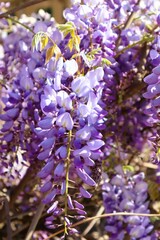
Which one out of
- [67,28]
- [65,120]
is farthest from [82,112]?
[67,28]

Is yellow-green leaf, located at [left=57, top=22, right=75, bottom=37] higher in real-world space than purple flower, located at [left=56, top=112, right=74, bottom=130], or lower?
higher

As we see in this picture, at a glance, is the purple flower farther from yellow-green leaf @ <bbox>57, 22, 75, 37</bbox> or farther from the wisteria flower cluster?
yellow-green leaf @ <bbox>57, 22, 75, 37</bbox>

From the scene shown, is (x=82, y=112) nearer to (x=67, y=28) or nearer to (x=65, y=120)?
(x=65, y=120)

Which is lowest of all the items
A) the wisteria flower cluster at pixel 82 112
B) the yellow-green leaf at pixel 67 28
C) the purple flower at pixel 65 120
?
the wisteria flower cluster at pixel 82 112

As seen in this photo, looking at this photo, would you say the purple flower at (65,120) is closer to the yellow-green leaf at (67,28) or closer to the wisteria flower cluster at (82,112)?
the wisteria flower cluster at (82,112)

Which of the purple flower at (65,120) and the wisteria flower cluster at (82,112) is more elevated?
the purple flower at (65,120)

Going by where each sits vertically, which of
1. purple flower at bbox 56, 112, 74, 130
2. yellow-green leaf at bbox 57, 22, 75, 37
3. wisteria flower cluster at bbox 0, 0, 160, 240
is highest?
yellow-green leaf at bbox 57, 22, 75, 37

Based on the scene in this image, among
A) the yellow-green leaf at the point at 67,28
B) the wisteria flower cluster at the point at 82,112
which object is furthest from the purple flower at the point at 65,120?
the yellow-green leaf at the point at 67,28

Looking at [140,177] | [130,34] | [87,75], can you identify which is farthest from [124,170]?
[87,75]

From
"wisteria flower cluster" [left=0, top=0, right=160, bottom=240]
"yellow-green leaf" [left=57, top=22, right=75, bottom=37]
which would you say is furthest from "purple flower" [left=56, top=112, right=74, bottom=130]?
"yellow-green leaf" [left=57, top=22, right=75, bottom=37]
